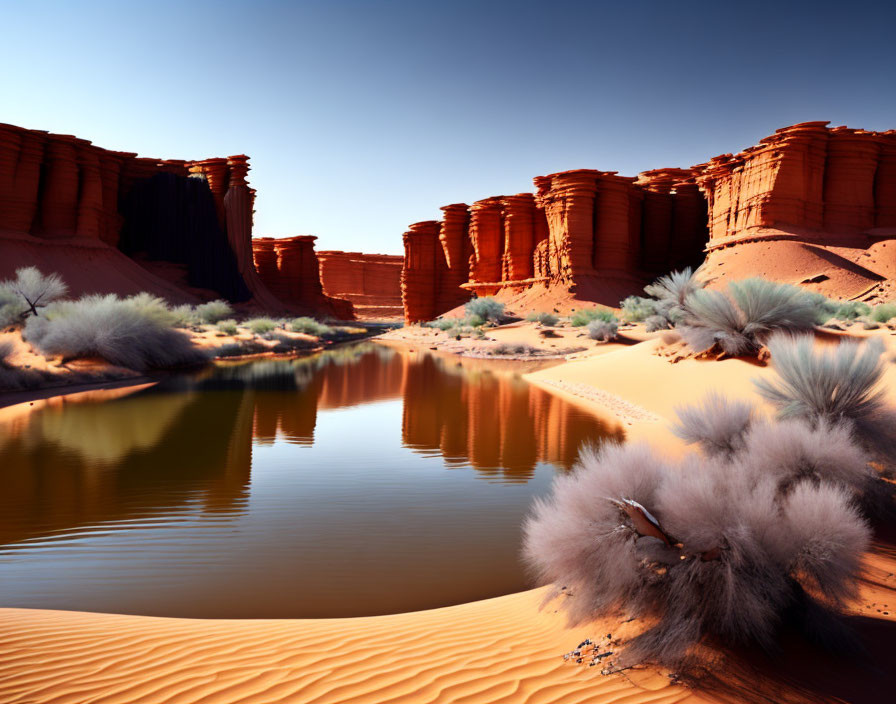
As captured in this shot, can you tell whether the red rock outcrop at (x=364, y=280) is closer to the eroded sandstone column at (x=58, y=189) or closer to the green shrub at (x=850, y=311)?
the eroded sandstone column at (x=58, y=189)

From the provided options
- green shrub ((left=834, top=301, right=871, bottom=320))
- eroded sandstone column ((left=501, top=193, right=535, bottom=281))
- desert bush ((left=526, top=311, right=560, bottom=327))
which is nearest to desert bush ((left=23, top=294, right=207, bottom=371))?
desert bush ((left=526, top=311, right=560, bottom=327))

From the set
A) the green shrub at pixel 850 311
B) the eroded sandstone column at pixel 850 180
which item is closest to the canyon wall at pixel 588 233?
the eroded sandstone column at pixel 850 180

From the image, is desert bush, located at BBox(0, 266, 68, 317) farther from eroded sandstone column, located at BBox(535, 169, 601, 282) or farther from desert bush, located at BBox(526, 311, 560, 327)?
eroded sandstone column, located at BBox(535, 169, 601, 282)

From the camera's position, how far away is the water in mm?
4316

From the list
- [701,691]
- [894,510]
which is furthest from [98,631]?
[894,510]

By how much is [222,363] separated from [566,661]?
22604 mm

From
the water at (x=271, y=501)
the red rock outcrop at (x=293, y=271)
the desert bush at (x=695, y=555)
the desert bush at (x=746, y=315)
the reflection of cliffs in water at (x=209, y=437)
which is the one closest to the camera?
the desert bush at (x=695, y=555)

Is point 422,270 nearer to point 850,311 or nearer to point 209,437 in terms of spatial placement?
point 850,311

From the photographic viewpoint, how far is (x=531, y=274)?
4547 cm

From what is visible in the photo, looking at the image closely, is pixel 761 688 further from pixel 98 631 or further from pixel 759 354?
pixel 759 354

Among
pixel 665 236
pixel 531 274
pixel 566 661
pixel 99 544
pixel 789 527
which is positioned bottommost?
pixel 99 544

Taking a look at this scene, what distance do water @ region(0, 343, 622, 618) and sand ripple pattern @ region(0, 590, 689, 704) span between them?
62 cm

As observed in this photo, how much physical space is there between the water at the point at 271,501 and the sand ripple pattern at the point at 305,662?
0.62 metres

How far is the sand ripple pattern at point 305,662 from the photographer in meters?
2.52
